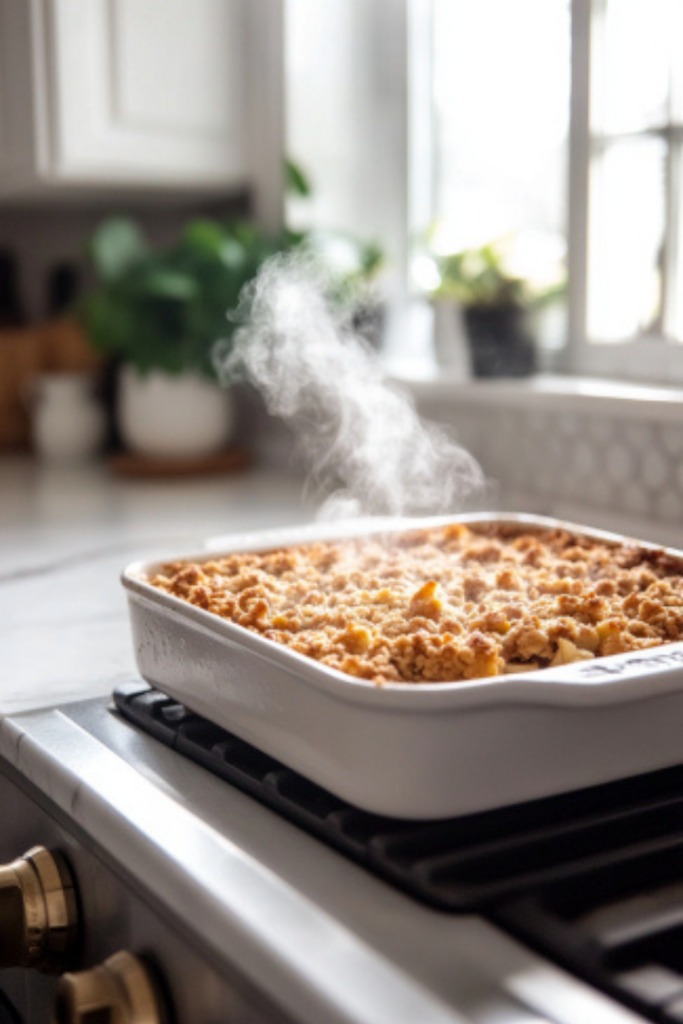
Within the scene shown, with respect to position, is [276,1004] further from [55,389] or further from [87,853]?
[55,389]

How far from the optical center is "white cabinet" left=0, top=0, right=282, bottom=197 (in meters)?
1.97

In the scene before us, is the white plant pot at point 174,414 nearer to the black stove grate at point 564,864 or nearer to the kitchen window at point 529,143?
the kitchen window at point 529,143

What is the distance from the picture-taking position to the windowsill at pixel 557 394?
1.41 metres

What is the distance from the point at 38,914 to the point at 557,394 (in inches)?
38.8

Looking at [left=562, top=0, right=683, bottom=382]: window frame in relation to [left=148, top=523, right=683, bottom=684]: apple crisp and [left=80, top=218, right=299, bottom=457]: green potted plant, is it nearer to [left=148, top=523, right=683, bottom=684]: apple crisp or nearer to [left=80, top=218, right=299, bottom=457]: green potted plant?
[left=80, top=218, right=299, bottom=457]: green potted plant

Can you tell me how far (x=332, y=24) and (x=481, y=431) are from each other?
0.82 metres

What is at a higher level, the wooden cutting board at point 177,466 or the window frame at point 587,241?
the window frame at point 587,241

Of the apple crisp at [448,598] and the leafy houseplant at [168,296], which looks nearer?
the apple crisp at [448,598]

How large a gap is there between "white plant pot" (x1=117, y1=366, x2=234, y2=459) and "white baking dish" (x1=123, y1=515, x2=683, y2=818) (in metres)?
1.37

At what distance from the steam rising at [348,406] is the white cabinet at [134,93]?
0.32 m

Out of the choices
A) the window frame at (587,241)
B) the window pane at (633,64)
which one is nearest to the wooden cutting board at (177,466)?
the window frame at (587,241)

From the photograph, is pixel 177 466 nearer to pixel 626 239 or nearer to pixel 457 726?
pixel 626 239

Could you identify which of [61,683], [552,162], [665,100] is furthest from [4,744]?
[552,162]

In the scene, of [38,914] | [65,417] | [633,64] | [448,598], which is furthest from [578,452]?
[65,417]
